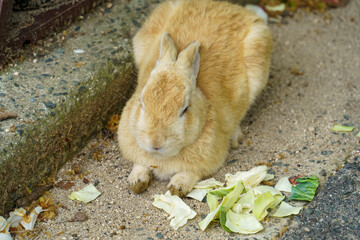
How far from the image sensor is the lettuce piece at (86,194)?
464 cm

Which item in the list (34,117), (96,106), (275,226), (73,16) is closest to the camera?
(275,226)

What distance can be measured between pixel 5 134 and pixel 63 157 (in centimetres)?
74

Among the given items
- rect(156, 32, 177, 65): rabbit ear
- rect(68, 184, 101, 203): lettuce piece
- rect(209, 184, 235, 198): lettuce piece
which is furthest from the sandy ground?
rect(156, 32, 177, 65): rabbit ear

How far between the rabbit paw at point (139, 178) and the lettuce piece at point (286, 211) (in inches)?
46.2

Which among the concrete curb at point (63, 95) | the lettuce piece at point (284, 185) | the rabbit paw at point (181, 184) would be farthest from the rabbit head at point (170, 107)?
the lettuce piece at point (284, 185)

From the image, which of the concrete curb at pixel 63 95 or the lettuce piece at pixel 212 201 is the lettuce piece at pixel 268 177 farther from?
the concrete curb at pixel 63 95

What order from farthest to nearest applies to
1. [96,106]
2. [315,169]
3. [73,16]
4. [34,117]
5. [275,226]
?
1. [73,16]
2. [96,106]
3. [315,169]
4. [34,117]
5. [275,226]

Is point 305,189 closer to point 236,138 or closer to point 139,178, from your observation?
point 236,138

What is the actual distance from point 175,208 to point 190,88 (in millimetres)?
1015

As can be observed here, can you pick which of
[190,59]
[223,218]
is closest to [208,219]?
[223,218]

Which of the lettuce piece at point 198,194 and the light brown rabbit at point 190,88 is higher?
the light brown rabbit at point 190,88

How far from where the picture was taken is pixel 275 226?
4262 millimetres

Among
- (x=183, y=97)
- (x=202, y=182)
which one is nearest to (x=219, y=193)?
(x=202, y=182)

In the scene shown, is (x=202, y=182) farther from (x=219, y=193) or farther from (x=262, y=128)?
(x=262, y=128)
